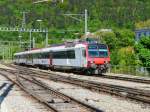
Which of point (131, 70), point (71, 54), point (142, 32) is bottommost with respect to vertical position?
point (131, 70)

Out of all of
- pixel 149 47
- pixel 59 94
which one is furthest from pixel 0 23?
pixel 59 94

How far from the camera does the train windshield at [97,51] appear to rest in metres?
41.7

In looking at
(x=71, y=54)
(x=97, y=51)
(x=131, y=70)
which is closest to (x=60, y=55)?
(x=71, y=54)

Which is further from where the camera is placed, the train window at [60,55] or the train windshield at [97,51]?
the train window at [60,55]

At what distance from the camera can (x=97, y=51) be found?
42281 mm

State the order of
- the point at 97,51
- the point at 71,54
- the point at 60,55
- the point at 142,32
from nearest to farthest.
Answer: the point at 97,51
the point at 71,54
the point at 60,55
the point at 142,32

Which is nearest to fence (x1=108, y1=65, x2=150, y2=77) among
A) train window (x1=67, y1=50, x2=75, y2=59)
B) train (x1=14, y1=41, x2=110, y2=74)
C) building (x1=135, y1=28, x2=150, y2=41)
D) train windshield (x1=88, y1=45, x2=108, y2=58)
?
train (x1=14, y1=41, x2=110, y2=74)

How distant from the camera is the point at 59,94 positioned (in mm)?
21625

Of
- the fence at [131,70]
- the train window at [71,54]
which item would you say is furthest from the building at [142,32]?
the train window at [71,54]

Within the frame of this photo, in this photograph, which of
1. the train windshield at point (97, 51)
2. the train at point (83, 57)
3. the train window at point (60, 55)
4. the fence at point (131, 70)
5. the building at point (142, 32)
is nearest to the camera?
the fence at point (131, 70)

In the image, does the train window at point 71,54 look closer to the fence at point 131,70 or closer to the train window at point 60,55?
the train window at point 60,55

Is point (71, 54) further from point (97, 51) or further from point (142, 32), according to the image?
point (142, 32)

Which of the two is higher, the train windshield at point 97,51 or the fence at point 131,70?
the train windshield at point 97,51

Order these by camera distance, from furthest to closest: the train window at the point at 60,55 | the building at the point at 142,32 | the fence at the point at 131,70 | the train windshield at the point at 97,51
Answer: the building at the point at 142,32 → the train window at the point at 60,55 → the train windshield at the point at 97,51 → the fence at the point at 131,70
